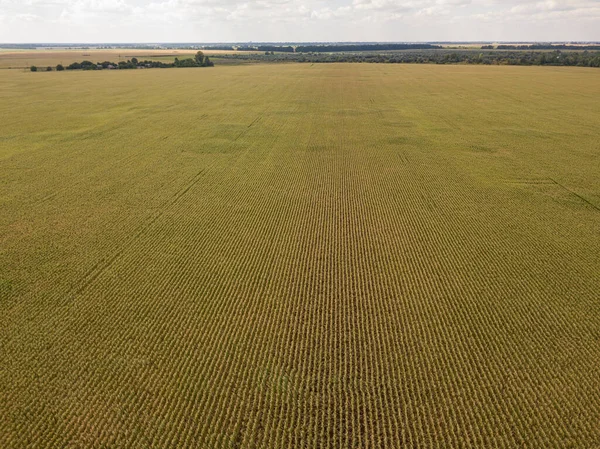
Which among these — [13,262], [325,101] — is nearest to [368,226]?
[13,262]

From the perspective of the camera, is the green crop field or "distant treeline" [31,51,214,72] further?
"distant treeline" [31,51,214,72]

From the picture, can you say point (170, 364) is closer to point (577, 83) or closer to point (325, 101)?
point (325, 101)

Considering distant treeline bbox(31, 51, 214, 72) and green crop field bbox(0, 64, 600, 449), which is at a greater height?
green crop field bbox(0, 64, 600, 449)

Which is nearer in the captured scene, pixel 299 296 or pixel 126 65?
pixel 299 296

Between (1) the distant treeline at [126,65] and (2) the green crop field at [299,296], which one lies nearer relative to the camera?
(2) the green crop field at [299,296]

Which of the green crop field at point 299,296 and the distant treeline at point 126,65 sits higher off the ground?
the green crop field at point 299,296

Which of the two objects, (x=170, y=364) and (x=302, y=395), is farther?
(x=170, y=364)

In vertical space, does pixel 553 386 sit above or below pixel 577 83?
above

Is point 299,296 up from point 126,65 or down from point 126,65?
up
